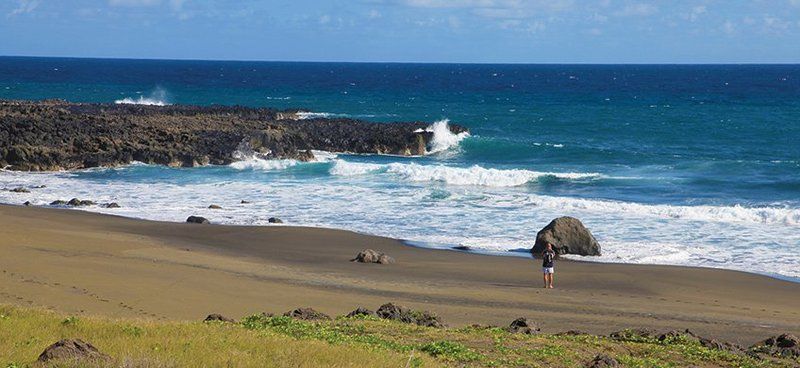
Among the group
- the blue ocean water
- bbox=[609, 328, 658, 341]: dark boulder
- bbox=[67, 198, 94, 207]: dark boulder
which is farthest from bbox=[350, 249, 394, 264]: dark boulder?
bbox=[67, 198, 94, 207]: dark boulder

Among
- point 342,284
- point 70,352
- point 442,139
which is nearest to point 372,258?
point 342,284

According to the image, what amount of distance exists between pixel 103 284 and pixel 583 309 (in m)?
9.60

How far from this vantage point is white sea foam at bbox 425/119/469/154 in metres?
58.2

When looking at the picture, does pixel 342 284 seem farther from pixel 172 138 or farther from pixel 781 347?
pixel 172 138

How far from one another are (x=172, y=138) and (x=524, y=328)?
37.6 m

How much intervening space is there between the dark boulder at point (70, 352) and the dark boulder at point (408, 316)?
21.3 ft

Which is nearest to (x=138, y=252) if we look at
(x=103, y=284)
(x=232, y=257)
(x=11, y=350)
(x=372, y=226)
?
(x=232, y=257)

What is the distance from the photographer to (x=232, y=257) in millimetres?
25656

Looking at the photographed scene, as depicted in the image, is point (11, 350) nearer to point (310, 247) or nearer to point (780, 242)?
point (310, 247)

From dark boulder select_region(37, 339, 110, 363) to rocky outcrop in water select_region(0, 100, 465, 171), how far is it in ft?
118

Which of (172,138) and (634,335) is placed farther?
(172,138)

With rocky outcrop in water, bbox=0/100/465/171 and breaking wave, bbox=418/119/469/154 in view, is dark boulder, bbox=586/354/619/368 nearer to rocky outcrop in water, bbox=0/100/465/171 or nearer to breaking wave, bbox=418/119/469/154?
rocky outcrop in water, bbox=0/100/465/171

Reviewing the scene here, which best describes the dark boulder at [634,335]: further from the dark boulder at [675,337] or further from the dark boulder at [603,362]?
the dark boulder at [603,362]

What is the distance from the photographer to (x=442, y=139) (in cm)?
5962
